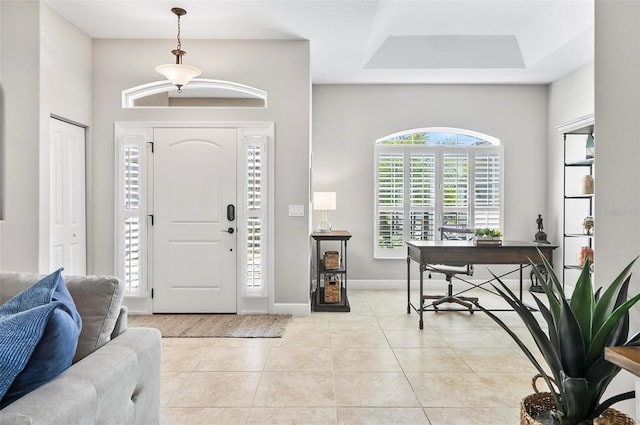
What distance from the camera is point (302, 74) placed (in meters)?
4.27

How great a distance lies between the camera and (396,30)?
461cm

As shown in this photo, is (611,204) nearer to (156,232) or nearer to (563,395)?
(563,395)

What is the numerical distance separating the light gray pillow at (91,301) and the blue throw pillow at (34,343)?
199 mm

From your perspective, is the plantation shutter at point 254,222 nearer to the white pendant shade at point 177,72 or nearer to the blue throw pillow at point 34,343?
the white pendant shade at point 177,72

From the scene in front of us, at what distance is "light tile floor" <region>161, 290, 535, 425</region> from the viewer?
87.7 inches

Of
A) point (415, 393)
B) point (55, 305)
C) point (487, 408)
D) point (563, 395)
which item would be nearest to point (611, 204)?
point (563, 395)

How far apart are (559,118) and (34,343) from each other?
20.4 feet

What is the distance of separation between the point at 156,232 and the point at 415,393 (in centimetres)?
317

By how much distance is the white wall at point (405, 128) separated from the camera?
568cm

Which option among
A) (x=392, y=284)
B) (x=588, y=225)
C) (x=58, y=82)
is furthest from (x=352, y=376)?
(x=58, y=82)

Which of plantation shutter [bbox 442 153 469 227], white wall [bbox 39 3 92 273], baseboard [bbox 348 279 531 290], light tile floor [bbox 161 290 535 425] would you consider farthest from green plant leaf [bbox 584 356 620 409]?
plantation shutter [bbox 442 153 469 227]

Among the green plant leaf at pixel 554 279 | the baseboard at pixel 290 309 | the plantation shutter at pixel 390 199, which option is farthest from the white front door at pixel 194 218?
the green plant leaf at pixel 554 279

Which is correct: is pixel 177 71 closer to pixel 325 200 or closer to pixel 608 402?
pixel 325 200

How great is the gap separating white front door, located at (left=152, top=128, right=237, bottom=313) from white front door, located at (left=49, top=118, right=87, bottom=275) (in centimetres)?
73
